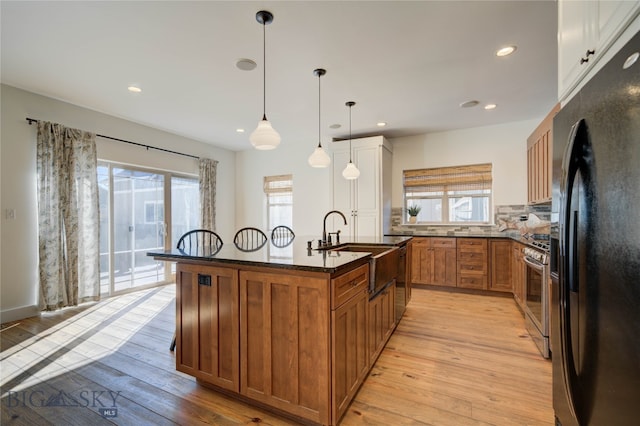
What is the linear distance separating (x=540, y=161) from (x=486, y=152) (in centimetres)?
123

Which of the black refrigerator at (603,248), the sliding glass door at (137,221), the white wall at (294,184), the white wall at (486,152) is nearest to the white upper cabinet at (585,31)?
the black refrigerator at (603,248)

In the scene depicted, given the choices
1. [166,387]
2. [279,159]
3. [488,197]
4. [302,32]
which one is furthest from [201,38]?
[488,197]

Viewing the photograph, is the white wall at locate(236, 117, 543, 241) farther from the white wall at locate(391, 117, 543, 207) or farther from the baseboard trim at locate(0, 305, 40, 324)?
the baseboard trim at locate(0, 305, 40, 324)

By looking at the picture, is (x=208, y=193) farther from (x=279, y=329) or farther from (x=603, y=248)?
(x=603, y=248)

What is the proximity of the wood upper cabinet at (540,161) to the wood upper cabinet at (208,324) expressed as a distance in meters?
3.39

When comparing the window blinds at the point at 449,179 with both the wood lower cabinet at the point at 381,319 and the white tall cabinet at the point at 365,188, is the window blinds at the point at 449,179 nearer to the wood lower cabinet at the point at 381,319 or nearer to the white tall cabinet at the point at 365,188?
the white tall cabinet at the point at 365,188

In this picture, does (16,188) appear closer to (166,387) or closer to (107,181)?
(107,181)

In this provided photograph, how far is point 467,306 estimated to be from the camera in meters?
3.82

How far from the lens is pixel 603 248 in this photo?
32.4 inches

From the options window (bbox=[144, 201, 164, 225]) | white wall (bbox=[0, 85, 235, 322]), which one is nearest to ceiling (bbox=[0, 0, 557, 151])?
white wall (bbox=[0, 85, 235, 322])

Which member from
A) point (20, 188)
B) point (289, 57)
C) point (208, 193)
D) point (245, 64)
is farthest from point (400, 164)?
point (20, 188)

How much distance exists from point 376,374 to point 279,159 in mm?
4897

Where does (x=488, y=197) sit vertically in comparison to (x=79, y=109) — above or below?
below

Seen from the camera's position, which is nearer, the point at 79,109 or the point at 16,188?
the point at 16,188
